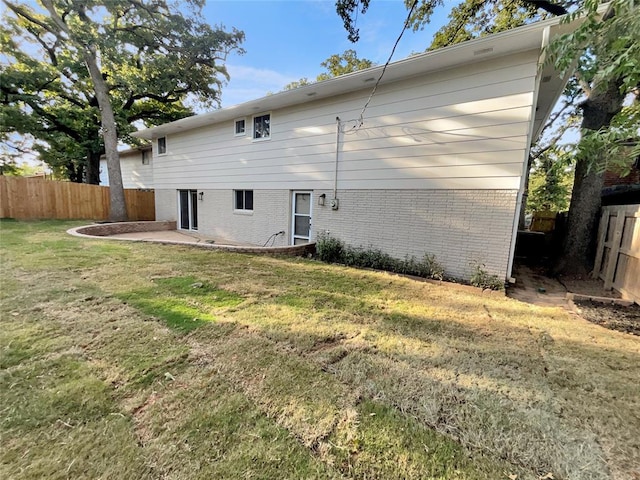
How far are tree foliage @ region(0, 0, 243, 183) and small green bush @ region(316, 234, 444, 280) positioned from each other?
13.3 m

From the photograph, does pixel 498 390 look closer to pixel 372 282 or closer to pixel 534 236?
pixel 372 282

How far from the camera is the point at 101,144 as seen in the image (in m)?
17.0

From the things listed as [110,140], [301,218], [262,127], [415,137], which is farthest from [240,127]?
[110,140]

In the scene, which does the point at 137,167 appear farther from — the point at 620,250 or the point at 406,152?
the point at 620,250

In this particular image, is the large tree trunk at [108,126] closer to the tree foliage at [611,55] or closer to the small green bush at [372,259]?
the small green bush at [372,259]

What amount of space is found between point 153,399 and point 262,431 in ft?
3.03

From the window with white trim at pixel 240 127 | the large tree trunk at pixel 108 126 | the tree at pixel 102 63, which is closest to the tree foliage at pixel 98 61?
the tree at pixel 102 63

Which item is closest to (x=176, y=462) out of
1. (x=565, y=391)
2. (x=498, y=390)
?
(x=498, y=390)

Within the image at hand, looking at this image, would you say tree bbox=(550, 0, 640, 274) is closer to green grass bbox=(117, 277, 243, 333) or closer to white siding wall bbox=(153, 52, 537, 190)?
white siding wall bbox=(153, 52, 537, 190)

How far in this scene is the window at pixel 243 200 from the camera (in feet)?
32.9

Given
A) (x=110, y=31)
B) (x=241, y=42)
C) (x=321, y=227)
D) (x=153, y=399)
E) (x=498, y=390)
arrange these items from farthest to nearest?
(x=241, y=42)
(x=110, y=31)
(x=321, y=227)
(x=498, y=390)
(x=153, y=399)

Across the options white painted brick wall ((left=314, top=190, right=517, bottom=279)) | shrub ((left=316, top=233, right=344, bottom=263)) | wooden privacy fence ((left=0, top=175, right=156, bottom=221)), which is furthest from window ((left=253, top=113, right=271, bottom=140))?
wooden privacy fence ((left=0, top=175, right=156, bottom=221))

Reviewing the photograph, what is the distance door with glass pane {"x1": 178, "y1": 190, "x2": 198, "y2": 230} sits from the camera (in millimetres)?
12398

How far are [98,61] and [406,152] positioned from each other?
16807mm
